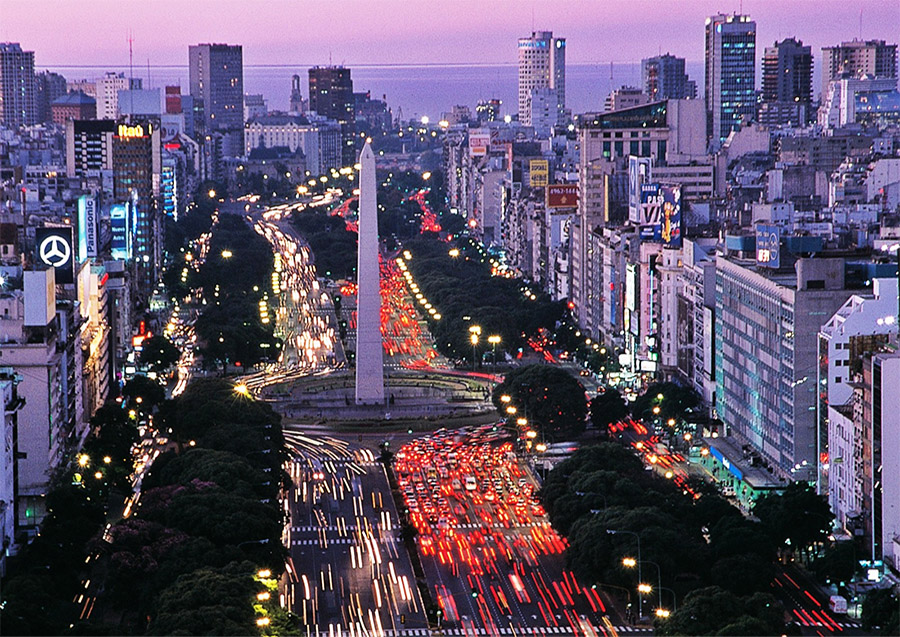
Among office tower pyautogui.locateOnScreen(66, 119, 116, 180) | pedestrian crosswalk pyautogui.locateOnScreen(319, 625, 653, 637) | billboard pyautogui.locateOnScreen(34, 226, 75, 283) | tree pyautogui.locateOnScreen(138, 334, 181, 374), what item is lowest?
pedestrian crosswalk pyautogui.locateOnScreen(319, 625, 653, 637)

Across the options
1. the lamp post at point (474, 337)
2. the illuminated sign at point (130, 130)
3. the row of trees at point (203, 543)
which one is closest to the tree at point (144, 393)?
the row of trees at point (203, 543)

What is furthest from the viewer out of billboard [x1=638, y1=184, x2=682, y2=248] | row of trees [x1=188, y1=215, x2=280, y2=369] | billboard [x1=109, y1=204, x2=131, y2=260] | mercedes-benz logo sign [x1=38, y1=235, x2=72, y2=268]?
billboard [x1=109, y1=204, x2=131, y2=260]

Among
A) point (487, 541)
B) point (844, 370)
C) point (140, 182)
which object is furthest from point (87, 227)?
point (844, 370)

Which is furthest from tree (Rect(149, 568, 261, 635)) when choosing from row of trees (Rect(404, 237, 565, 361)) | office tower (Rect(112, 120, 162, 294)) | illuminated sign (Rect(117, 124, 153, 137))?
illuminated sign (Rect(117, 124, 153, 137))

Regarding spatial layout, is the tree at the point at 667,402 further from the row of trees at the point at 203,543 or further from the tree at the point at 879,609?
the tree at the point at 879,609

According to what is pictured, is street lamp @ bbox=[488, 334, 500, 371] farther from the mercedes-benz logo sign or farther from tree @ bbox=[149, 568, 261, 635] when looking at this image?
tree @ bbox=[149, 568, 261, 635]

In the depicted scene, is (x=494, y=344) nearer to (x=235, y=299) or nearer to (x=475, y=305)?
(x=475, y=305)

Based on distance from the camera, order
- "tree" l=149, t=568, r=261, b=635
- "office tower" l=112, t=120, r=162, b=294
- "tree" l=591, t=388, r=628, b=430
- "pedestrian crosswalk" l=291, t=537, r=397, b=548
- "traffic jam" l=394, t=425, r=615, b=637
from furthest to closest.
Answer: "office tower" l=112, t=120, r=162, b=294 < "tree" l=591, t=388, r=628, b=430 < "pedestrian crosswalk" l=291, t=537, r=397, b=548 < "traffic jam" l=394, t=425, r=615, b=637 < "tree" l=149, t=568, r=261, b=635
